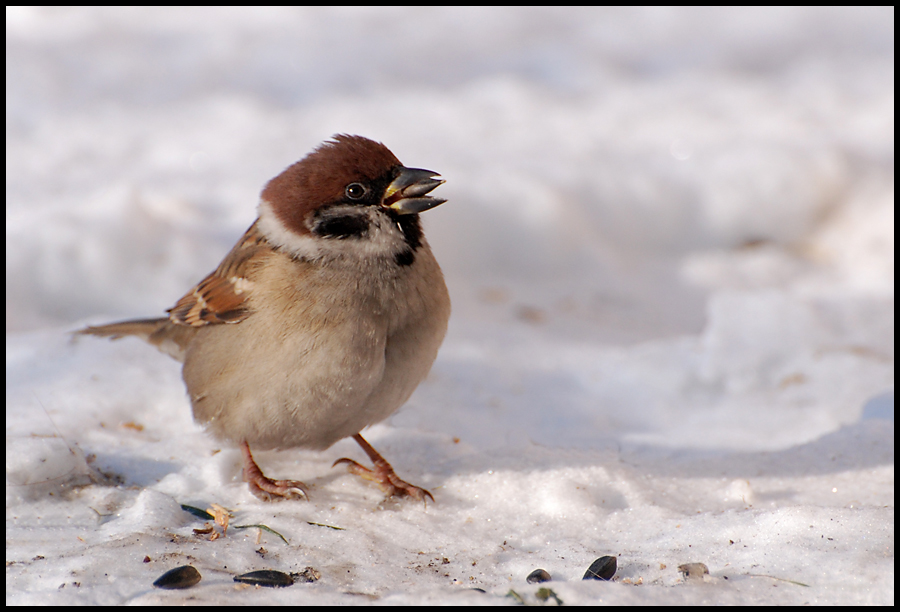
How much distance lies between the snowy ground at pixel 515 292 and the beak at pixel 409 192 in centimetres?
100

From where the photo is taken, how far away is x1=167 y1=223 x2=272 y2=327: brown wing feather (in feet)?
9.20

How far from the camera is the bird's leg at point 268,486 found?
8.91 ft

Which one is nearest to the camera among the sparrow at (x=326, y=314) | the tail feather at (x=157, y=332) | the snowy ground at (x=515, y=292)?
the snowy ground at (x=515, y=292)

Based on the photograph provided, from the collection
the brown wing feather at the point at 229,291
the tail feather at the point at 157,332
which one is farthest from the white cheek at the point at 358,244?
the tail feather at the point at 157,332

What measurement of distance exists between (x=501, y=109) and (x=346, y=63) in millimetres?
1606

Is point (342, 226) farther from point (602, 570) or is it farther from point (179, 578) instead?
point (602, 570)

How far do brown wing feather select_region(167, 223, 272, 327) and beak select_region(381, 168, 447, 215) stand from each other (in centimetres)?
47

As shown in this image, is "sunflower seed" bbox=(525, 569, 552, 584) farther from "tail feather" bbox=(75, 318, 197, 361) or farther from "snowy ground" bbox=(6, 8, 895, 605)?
"tail feather" bbox=(75, 318, 197, 361)

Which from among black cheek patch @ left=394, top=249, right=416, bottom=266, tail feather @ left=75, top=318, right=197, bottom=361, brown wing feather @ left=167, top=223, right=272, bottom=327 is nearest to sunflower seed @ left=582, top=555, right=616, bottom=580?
black cheek patch @ left=394, top=249, right=416, bottom=266

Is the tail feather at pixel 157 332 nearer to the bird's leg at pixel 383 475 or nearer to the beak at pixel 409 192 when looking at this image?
the bird's leg at pixel 383 475

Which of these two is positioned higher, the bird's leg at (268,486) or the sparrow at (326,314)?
the sparrow at (326,314)

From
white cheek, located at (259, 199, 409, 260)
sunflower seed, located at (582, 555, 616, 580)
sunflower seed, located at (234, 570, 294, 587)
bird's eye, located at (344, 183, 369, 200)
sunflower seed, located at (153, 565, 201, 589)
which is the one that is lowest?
sunflower seed, located at (153, 565, 201, 589)

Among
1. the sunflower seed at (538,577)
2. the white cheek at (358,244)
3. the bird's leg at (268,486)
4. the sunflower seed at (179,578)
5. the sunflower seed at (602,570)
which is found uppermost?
the white cheek at (358,244)

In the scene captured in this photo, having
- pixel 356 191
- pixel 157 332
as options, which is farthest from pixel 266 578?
pixel 157 332
